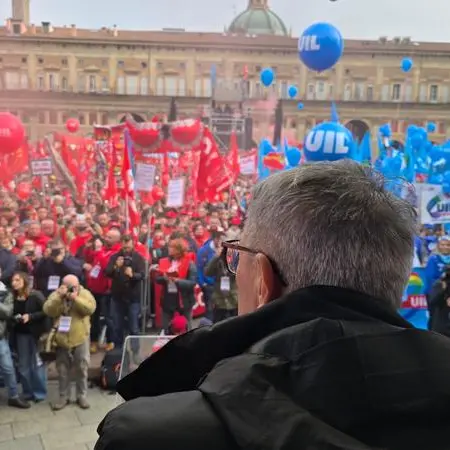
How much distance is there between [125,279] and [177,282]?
60cm

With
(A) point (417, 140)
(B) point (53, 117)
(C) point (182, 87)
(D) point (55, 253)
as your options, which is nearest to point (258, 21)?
(C) point (182, 87)

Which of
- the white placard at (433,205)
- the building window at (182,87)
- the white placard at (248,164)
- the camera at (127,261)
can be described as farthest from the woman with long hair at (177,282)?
the building window at (182,87)

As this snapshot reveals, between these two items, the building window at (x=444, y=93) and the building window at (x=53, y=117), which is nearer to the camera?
the building window at (x=53, y=117)

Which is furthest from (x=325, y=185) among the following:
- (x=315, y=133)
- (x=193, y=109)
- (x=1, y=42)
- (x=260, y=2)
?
(x=260, y=2)

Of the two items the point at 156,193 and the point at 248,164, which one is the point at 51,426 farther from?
the point at 248,164

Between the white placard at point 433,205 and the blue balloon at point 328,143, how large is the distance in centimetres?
123

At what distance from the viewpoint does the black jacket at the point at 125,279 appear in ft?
20.3

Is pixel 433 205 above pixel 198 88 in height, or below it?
below

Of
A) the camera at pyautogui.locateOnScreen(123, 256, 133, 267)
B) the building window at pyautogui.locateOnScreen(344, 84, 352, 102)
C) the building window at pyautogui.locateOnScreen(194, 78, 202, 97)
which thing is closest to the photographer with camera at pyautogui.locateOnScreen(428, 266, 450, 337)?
the camera at pyautogui.locateOnScreen(123, 256, 133, 267)

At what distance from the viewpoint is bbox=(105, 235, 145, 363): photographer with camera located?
20.3 feet

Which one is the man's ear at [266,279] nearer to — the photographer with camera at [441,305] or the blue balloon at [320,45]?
the photographer with camera at [441,305]

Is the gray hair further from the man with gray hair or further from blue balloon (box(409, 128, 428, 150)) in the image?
blue balloon (box(409, 128, 428, 150))

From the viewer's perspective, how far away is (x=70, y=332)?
16.3ft

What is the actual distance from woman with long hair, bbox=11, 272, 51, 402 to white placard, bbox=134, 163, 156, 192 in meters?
2.52
